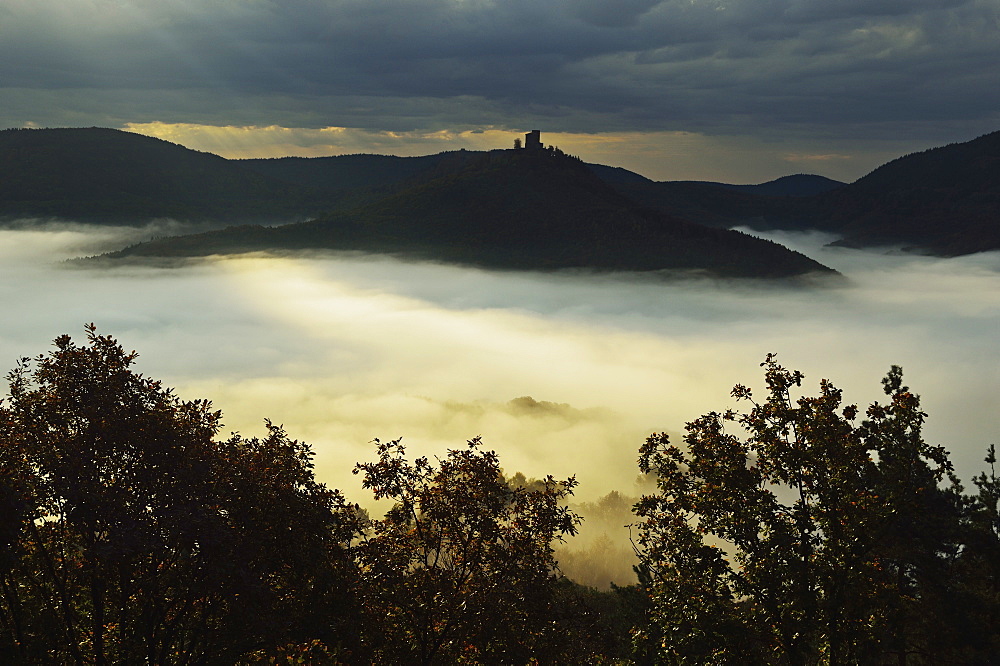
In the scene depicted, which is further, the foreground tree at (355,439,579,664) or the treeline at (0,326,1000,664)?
the foreground tree at (355,439,579,664)

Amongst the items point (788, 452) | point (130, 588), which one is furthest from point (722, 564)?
point (130, 588)

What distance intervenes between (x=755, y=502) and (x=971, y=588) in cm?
2229

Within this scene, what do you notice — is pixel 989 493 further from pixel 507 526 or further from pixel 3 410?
pixel 3 410

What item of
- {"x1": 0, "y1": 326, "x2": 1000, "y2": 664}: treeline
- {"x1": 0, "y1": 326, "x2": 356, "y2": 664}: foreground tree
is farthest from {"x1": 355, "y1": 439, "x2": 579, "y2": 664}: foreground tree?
{"x1": 0, "y1": 326, "x2": 356, "y2": 664}: foreground tree

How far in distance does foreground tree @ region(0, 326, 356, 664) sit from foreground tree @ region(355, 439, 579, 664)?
1.73 metres

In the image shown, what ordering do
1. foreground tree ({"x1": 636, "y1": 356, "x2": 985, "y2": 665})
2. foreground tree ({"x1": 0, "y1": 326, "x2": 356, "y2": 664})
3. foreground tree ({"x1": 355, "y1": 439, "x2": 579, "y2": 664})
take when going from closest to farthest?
1. foreground tree ({"x1": 636, "y1": 356, "x2": 985, "y2": 665})
2. foreground tree ({"x1": 0, "y1": 326, "x2": 356, "y2": 664})
3. foreground tree ({"x1": 355, "y1": 439, "x2": 579, "y2": 664})

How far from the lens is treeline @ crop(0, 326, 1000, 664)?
17.8 meters

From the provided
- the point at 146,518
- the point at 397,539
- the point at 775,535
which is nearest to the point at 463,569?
the point at 397,539

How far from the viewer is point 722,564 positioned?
18.3 meters

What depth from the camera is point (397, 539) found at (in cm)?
2011

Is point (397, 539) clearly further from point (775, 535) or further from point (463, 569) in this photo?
point (775, 535)

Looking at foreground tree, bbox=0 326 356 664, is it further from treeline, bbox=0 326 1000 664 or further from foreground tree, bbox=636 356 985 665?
foreground tree, bbox=636 356 985 665

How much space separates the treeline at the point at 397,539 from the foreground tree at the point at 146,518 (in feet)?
0.20

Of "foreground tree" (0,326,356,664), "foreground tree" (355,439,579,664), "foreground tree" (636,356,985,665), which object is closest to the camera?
"foreground tree" (636,356,985,665)
